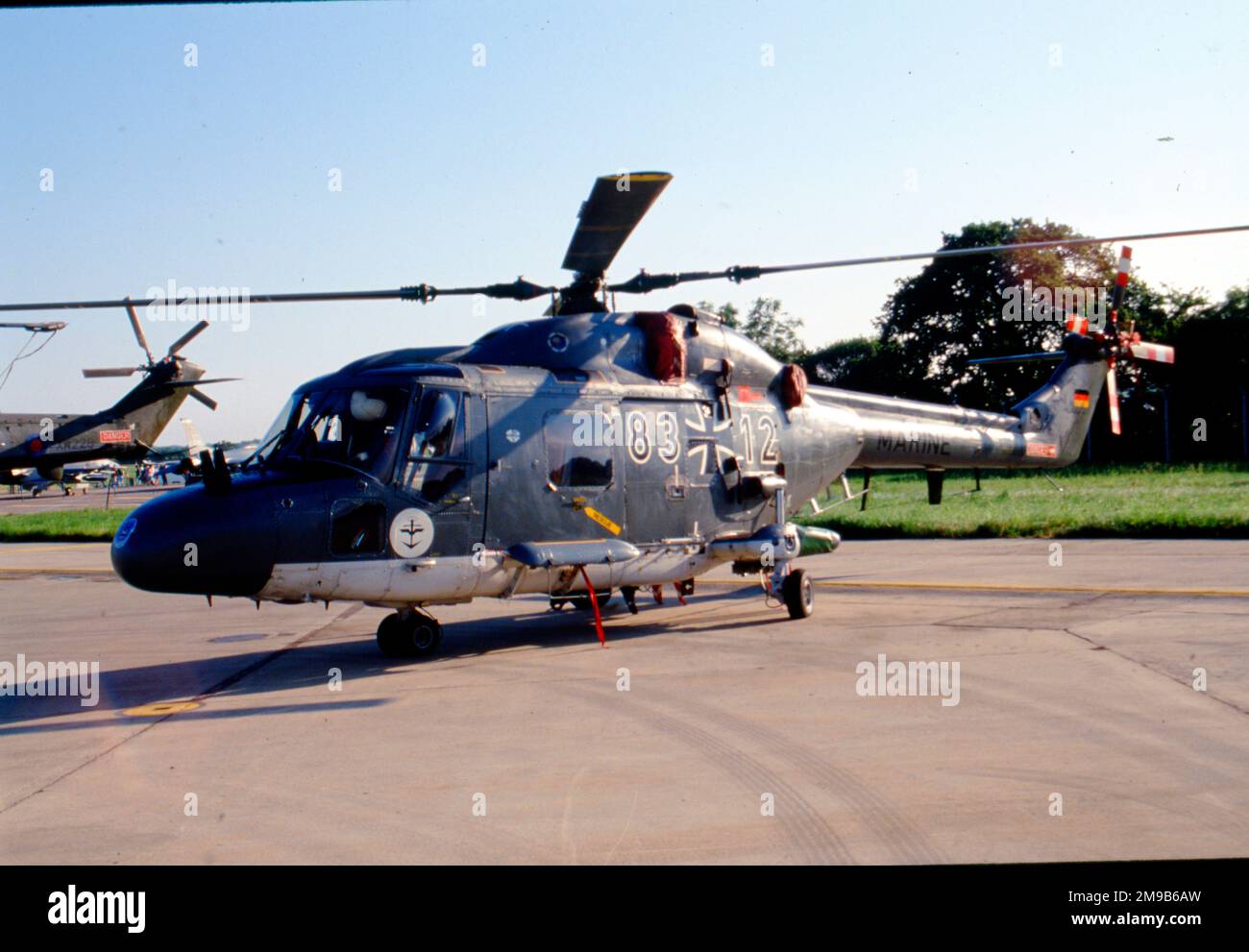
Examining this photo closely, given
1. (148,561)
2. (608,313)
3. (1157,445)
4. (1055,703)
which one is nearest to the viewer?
(1055,703)

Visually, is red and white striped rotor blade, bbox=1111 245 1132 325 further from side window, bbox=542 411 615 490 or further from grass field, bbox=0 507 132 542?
grass field, bbox=0 507 132 542

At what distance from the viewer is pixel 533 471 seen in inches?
426

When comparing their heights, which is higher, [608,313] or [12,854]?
[608,313]

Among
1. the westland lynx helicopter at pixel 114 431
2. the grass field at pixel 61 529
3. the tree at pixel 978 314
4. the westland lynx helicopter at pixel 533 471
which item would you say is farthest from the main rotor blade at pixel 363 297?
the tree at pixel 978 314

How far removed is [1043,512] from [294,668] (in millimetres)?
17862

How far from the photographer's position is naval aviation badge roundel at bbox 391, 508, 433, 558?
9.81m

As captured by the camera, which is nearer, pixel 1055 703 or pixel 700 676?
pixel 1055 703

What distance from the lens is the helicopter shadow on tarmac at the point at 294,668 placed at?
8.63m

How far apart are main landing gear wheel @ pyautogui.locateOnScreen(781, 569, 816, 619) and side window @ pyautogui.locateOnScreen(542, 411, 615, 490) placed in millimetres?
2596

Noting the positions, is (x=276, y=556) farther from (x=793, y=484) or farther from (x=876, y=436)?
(x=876, y=436)

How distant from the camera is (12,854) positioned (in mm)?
5289

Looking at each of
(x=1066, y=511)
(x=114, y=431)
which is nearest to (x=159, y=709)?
(x=1066, y=511)

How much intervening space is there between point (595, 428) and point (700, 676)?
3059 millimetres
